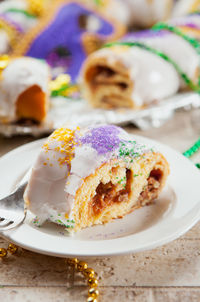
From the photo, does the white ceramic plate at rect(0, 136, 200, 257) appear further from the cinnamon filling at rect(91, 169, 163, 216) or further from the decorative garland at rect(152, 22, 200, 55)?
the decorative garland at rect(152, 22, 200, 55)

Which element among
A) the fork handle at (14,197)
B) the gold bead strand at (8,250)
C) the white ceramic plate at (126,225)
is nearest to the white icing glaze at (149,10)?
the white ceramic plate at (126,225)

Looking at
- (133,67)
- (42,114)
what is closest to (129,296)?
(42,114)

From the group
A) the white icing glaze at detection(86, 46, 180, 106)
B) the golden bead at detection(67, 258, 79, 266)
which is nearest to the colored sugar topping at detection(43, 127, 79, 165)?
the golden bead at detection(67, 258, 79, 266)

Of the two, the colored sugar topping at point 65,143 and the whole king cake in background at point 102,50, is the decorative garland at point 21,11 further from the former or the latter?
the colored sugar topping at point 65,143

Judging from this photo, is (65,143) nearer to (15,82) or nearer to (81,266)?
(81,266)

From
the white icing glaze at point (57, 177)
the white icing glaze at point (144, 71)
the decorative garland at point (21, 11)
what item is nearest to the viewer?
the white icing glaze at point (57, 177)

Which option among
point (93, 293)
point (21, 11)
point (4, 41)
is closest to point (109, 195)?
point (93, 293)
